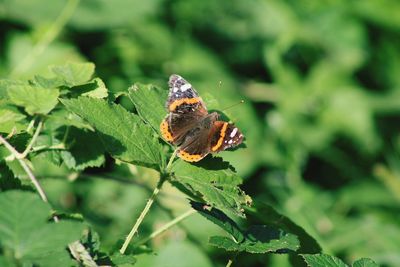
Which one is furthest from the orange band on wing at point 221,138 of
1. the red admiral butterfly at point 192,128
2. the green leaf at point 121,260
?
the green leaf at point 121,260

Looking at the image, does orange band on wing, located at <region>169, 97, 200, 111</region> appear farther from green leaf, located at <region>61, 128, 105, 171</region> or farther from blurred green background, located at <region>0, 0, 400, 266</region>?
blurred green background, located at <region>0, 0, 400, 266</region>

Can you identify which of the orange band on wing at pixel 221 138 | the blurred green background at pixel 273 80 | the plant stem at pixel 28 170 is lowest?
the blurred green background at pixel 273 80

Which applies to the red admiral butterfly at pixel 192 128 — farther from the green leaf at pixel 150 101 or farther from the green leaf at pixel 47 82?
the green leaf at pixel 47 82

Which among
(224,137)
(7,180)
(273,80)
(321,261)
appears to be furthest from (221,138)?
(273,80)

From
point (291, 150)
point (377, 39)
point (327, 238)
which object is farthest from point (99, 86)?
point (377, 39)

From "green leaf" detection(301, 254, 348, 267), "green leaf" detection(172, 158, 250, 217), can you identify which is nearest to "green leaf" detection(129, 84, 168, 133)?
"green leaf" detection(172, 158, 250, 217)
